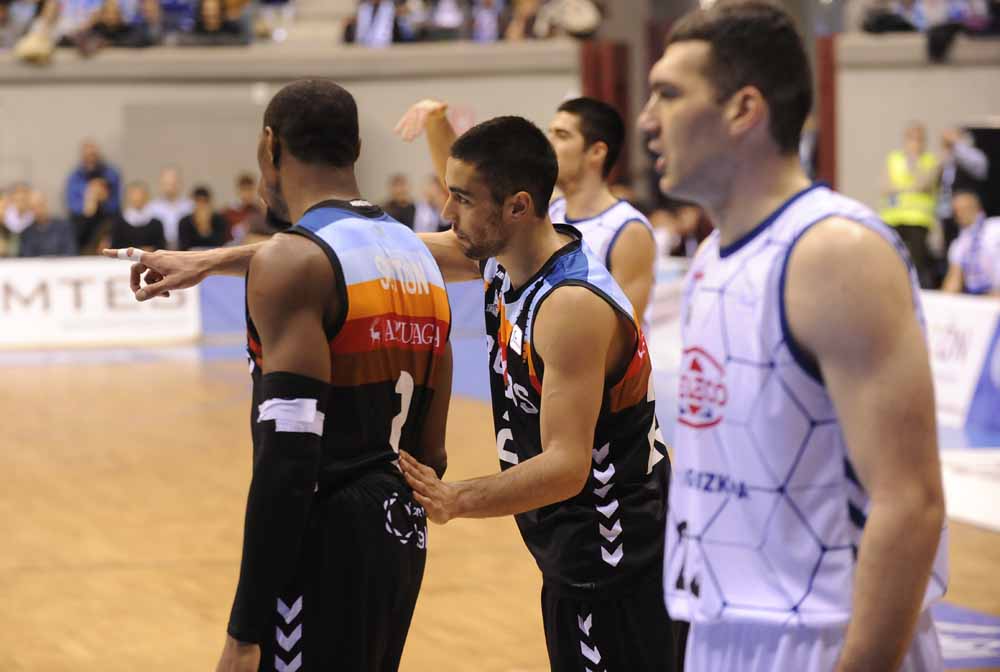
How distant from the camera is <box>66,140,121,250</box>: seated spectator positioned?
19.7 m

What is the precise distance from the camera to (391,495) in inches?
123

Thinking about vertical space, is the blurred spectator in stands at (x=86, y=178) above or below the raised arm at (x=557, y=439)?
below

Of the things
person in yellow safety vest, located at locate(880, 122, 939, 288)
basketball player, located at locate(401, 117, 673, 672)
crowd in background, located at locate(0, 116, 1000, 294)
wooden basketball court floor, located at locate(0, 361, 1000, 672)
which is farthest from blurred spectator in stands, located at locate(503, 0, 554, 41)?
basketball player, located at locate(401, 117, 673, 672)

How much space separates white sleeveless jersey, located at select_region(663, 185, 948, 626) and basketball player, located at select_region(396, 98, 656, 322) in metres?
3.43

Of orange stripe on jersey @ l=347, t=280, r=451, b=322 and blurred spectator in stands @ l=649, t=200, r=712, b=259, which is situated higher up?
orange stripe on jersey @ l=347, t=280, r=451, b=322

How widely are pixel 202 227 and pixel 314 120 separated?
16.4 meters

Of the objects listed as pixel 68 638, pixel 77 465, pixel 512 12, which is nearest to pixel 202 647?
pixel 68 638

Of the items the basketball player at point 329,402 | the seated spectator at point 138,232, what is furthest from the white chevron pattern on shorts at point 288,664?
the seated spectator at point 138,232

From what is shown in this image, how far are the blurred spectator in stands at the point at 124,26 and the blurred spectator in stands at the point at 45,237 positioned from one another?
4.53 meters

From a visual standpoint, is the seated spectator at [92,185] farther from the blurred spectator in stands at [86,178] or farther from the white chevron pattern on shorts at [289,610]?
the white chevron pattern on shorts at [289,610]

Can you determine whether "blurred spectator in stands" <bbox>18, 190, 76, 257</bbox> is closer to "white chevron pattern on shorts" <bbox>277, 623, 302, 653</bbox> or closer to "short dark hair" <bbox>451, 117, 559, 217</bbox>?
"short dark hair" <bbox>451, 117, 559, 217</bbox>

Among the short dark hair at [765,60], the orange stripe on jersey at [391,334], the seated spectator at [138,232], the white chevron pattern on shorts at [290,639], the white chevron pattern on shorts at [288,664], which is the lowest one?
the seated spectator at [138,232]

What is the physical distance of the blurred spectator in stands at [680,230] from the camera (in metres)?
19.5

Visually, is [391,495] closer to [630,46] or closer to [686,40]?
[686,40]
